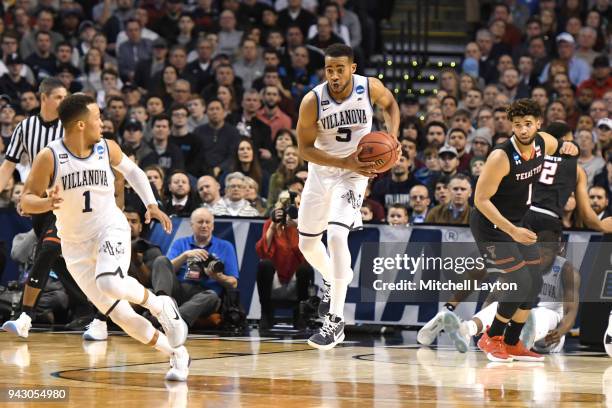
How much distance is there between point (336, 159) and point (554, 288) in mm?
3419

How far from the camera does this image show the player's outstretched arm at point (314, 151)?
901 centimetres

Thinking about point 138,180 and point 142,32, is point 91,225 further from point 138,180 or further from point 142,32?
point 142,32

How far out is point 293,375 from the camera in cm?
841

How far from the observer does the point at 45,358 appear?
9.19 metres

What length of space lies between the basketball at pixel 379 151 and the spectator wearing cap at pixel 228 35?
9649 mm

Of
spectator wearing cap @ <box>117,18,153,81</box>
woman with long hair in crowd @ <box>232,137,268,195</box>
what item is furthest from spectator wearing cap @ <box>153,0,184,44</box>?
woman with long hair in crowd @ <box>232,137,268,195</box>

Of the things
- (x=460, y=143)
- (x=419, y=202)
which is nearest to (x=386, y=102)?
(x=419, y=202)

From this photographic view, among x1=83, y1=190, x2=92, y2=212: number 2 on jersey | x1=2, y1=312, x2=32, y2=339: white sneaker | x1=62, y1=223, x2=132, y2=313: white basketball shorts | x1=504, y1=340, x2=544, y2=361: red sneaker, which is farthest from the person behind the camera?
x1=2, y1=312, x2=32, y2=339: white sneaker

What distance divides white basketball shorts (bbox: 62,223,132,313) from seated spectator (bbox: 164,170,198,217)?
17.5 ft

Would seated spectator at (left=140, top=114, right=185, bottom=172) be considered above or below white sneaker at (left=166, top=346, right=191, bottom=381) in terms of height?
above

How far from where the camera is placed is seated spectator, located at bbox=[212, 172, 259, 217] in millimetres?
13391

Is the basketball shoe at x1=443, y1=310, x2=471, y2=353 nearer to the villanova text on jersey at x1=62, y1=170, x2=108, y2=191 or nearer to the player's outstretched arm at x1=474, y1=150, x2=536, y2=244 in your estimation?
the player's outstretched arm at x1=474, y1=150, x2=536, y2=244

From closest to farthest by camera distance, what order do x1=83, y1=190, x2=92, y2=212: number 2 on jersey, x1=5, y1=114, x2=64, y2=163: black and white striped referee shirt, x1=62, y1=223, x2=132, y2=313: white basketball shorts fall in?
x1=62, y1=223, x2=132, y2=313: white basketball shorts, x1=83, y1=190, x2=92, y2=212: number 2 on jersey, x1=5, y1=114, x2=64, y2=163: black and white striped referee shirt

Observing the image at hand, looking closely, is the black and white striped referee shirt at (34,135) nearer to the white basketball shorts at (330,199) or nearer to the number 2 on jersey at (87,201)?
the white basketball shorts at (330,199)
